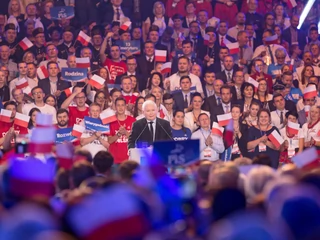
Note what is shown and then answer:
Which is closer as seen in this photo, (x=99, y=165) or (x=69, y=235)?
(x=69, y=235)

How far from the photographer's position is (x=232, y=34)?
15.5 m

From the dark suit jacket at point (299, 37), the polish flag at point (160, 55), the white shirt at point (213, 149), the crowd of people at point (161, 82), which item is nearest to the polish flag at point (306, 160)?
the crowd of people at point (161, 82)

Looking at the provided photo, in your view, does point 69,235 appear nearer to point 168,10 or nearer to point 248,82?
point 248,82

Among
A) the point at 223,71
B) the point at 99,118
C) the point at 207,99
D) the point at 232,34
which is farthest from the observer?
the point at 232,34

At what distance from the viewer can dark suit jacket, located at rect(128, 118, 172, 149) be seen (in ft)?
35.2

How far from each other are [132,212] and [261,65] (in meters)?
10.9

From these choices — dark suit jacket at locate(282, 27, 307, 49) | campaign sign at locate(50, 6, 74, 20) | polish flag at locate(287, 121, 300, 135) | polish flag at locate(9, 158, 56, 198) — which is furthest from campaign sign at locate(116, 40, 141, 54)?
polish flag at locate(9, 158, 56, 198)

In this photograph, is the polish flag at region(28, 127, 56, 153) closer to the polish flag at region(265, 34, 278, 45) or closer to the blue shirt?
the blue shirt

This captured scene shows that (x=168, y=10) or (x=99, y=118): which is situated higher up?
(x=168, y=10)

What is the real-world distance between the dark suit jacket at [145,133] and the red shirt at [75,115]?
1963mm

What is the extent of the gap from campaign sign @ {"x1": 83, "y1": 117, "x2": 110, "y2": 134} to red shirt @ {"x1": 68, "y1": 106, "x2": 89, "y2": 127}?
0.40 meters

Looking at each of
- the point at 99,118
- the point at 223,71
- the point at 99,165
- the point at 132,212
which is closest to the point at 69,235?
the point at 132,212

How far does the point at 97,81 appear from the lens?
43.0 feet

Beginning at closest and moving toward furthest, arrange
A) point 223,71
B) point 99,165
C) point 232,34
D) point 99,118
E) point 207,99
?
point 99,165 < point 99,118 < point 207,99 < point 223,71 < point 232,34
